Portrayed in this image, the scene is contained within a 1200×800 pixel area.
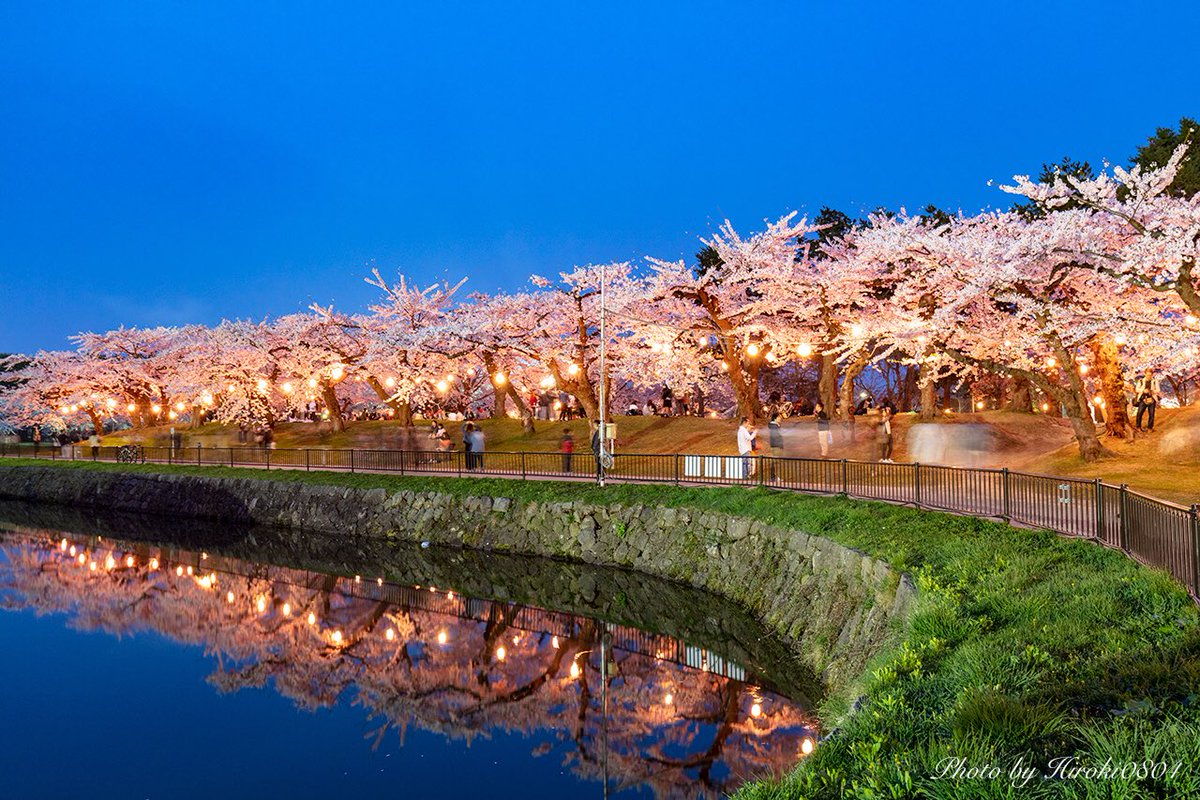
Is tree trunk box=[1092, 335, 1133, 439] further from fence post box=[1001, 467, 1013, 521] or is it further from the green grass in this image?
the green grass

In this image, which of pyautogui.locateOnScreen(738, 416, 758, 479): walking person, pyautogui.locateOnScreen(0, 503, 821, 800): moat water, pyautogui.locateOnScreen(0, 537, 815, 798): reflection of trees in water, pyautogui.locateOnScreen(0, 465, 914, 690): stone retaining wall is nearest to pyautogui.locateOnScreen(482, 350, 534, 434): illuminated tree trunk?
pyautogui.locateOnScreen(0, 465, 914, 690): stone retaining wall

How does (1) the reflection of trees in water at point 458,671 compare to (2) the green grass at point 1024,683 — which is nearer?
(2) the green grass at point 1024,683

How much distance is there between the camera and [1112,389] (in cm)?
2864

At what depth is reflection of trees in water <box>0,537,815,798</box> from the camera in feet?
37.8

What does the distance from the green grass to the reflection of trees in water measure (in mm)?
2455

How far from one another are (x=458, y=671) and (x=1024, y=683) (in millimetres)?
11066

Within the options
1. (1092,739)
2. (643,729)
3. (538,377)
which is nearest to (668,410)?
(538,377)

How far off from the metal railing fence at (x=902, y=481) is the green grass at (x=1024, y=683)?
0.50 meters

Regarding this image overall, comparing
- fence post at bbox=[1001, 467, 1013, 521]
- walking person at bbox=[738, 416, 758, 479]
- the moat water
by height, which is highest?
walking person at bbox=[738, 416, 758, 479]

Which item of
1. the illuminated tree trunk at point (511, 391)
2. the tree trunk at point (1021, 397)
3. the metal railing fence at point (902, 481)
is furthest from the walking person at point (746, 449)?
the tree trunk at point (1021, 397)

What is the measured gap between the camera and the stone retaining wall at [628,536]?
13211mm

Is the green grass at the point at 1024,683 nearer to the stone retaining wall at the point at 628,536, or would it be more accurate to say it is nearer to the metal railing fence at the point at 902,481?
the metal railing fence at the point at 902,481

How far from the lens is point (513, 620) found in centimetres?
1869

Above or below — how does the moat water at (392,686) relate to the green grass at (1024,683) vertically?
below
